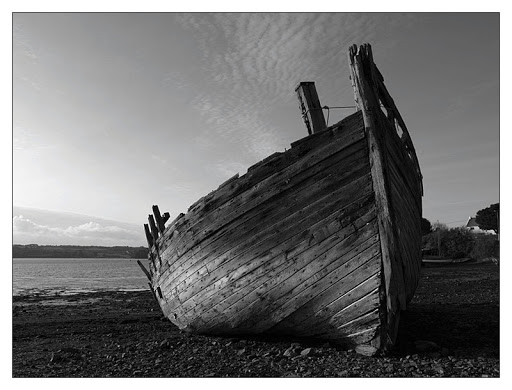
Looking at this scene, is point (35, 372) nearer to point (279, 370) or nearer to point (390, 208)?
point (279, 370)

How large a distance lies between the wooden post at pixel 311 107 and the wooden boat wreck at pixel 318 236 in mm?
15

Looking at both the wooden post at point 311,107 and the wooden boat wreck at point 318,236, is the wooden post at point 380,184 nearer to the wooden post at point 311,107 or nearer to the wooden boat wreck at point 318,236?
the wooden boat wreck at point 318,236

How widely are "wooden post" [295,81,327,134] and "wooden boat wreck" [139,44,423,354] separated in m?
0.01

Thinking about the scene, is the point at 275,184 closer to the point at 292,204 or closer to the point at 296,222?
the point at 292,204

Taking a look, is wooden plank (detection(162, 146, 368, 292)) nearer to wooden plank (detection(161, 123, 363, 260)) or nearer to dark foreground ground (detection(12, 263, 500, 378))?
wooden plank (detection(161, 123, 363, 260))

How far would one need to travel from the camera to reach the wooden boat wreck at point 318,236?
432cm

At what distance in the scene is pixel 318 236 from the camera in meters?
4.60

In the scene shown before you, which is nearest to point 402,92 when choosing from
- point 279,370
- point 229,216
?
point 229,216

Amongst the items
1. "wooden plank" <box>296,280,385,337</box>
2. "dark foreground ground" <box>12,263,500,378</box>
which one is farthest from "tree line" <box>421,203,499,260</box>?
"wooden plank" <box>296,280,385,337</box>

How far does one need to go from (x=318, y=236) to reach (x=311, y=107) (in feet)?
5.96

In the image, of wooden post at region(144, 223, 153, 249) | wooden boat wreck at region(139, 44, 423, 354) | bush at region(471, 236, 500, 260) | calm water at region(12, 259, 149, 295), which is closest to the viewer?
wooden boat wreck at region(139, 44, 423, 354)

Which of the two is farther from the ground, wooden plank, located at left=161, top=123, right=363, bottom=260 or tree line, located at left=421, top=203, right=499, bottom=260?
wooden plank, located at left=161, top=123, right=363, bottom=260

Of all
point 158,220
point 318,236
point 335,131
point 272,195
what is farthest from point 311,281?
point 158,220

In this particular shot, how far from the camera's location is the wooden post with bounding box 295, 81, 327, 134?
204 inches
